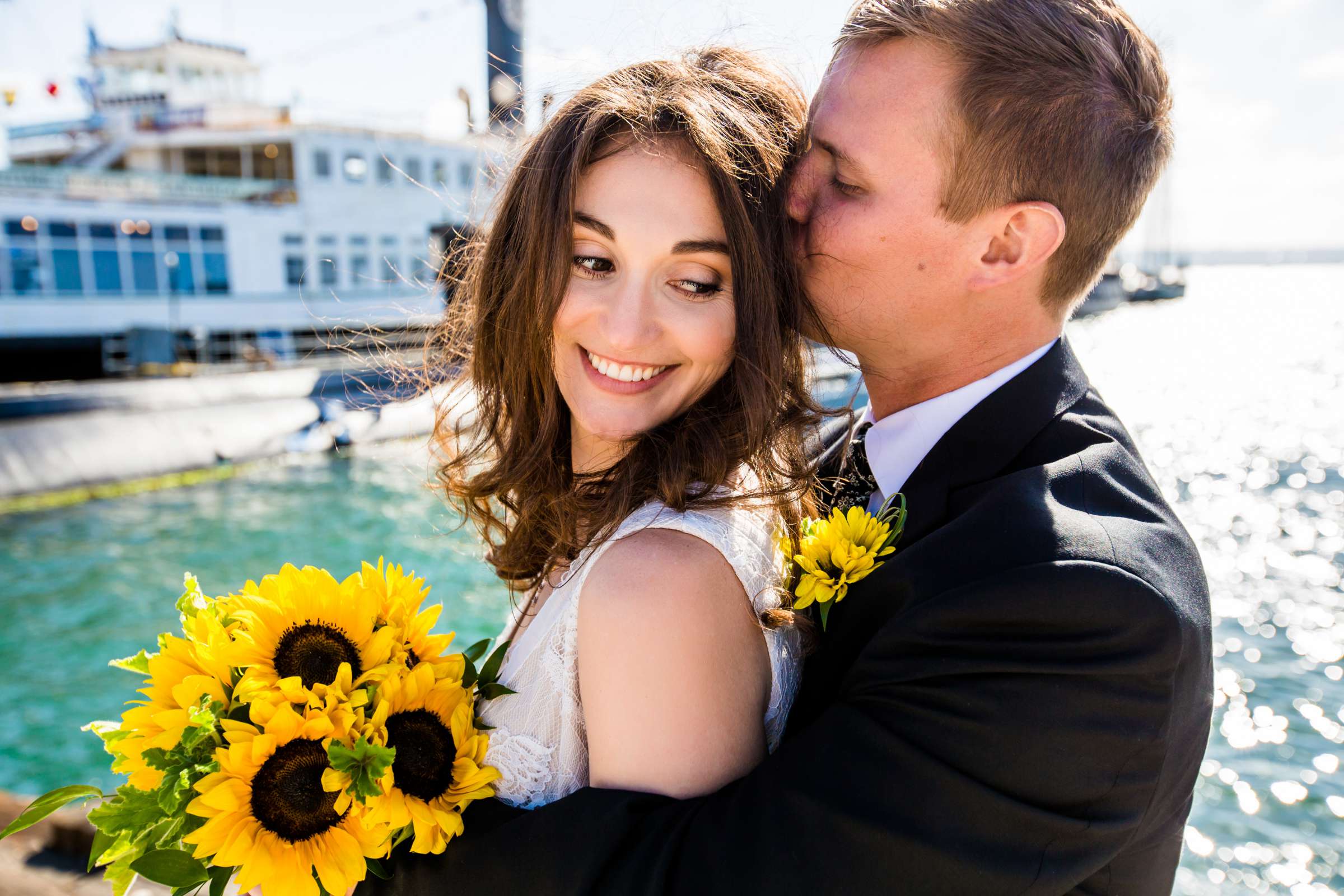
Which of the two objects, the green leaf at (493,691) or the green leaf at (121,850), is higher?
the green leaf at (493,691)

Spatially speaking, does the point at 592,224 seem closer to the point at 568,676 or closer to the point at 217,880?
the point at 568,676

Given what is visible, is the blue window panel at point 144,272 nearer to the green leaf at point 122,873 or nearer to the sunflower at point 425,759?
the green leaf at point 122,873

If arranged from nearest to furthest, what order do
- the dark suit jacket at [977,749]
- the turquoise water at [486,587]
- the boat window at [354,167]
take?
the dark suit jacket at [977,749] < the turquoise water at [486,587] < the boat window at [354,167]

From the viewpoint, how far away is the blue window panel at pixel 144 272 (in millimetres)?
24172

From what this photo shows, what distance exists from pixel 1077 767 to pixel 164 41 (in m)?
36.8

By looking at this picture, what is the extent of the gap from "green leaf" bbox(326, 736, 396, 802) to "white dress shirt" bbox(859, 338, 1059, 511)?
1094mm

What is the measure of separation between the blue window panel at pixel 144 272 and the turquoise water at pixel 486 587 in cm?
987

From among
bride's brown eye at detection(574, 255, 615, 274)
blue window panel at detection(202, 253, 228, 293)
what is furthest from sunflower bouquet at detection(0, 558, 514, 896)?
blue window panel at detection(202, 253, 228, 293)

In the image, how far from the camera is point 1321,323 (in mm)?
65375

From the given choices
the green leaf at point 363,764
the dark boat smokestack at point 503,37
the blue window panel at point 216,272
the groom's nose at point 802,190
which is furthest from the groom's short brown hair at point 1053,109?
the blue window panel at point 216,272

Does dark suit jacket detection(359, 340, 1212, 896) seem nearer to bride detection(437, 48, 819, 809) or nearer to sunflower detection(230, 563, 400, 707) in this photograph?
bride detection(437, 48, 819, 809)

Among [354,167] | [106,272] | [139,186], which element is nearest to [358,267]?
[354,167]

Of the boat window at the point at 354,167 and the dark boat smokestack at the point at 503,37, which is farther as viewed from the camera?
the boat window at the point at 354,167

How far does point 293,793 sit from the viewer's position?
59.6 inches
